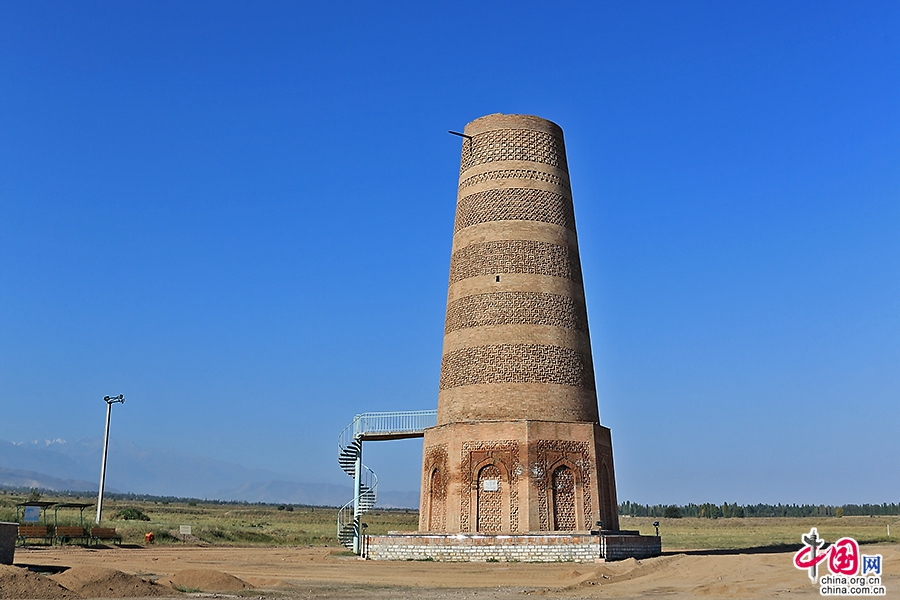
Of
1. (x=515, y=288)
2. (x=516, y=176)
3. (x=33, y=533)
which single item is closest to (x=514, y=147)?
(x=516, y=176)

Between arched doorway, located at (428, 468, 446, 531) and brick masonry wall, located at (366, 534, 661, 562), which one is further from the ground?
arched doorway, located at (428, 468, 446, 531)

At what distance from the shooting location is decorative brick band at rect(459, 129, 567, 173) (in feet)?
81.3

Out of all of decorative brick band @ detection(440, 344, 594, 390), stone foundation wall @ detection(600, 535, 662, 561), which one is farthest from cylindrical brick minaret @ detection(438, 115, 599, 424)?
stone foundation wall @ detection(600, 535, 662, 561)

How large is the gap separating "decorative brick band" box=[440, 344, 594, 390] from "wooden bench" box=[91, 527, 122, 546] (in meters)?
14.6

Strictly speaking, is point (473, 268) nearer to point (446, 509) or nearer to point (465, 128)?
point (465, 128)

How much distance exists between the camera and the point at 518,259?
2362 cm

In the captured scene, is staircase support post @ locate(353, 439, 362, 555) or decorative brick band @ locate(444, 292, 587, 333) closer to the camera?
decorative brick band @ locate(444, 292, 587, 333)

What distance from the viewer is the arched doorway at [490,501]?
21.5m

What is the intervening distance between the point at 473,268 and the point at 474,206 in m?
1.92

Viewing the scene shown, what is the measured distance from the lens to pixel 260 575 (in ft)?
58.5

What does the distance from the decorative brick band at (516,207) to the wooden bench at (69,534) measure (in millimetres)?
16701

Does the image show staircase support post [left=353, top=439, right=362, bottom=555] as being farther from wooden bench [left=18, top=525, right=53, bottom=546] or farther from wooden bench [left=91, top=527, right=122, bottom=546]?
wooden bench [left=18, top=525, right=53, bottom=546]

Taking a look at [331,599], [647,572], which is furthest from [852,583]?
[331,599]

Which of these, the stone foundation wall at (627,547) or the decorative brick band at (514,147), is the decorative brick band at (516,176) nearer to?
the decorative brick band at (514,147)
